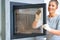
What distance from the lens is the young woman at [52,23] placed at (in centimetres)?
90

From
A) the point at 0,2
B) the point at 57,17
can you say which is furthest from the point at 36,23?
the point at 0,2

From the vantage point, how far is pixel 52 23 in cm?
91

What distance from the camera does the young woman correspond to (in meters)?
0.90

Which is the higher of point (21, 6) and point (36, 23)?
point (21, 6)

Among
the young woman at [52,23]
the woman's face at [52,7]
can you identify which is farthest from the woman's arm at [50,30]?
the woman's face at [52,7]

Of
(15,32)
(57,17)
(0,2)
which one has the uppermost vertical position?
(0,2)

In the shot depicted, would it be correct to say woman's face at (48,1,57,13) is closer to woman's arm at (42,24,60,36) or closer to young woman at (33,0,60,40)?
young woman at (33,0,60,40)

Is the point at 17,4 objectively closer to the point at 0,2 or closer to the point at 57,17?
the point at 0,2

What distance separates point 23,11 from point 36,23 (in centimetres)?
13

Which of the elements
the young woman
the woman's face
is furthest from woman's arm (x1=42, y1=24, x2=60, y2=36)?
the woman's face

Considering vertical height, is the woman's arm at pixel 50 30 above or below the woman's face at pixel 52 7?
below

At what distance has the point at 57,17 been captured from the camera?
0.91m

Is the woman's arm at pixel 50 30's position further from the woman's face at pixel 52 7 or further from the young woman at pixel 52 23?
the woman's face at pixel 52 7

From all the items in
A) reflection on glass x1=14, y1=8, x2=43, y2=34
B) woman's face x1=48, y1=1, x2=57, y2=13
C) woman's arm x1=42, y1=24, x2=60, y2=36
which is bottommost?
woman's arm x1=42, y1=24, x2=60, y2=36
